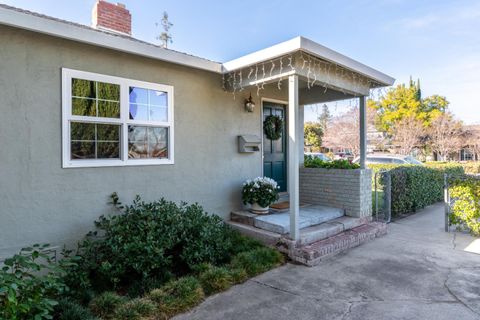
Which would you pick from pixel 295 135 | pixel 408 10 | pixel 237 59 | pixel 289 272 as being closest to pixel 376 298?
pixel 289 272

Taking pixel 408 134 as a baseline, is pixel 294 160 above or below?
below

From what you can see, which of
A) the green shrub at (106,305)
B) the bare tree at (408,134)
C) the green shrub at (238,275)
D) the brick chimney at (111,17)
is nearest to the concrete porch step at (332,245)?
the green shrub at (238,275)

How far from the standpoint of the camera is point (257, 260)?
4.06 meters

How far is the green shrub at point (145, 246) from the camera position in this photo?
345 centimetres

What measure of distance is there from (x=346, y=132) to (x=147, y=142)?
65.9 feet

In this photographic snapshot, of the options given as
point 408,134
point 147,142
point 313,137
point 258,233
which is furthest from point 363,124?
point 313,137

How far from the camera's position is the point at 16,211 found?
3.41 metres

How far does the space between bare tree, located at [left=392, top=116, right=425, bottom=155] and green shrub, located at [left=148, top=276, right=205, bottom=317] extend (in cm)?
2091

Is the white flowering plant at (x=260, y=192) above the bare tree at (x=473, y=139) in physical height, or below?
below

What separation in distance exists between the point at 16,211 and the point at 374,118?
25.3 metres

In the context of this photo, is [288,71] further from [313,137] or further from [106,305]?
[313,137]

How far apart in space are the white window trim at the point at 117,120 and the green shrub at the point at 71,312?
1.74m

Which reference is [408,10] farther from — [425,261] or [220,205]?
[220,205]

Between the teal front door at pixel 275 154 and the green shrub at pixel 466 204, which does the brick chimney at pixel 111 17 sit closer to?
the teal front door at pixel 275 154
